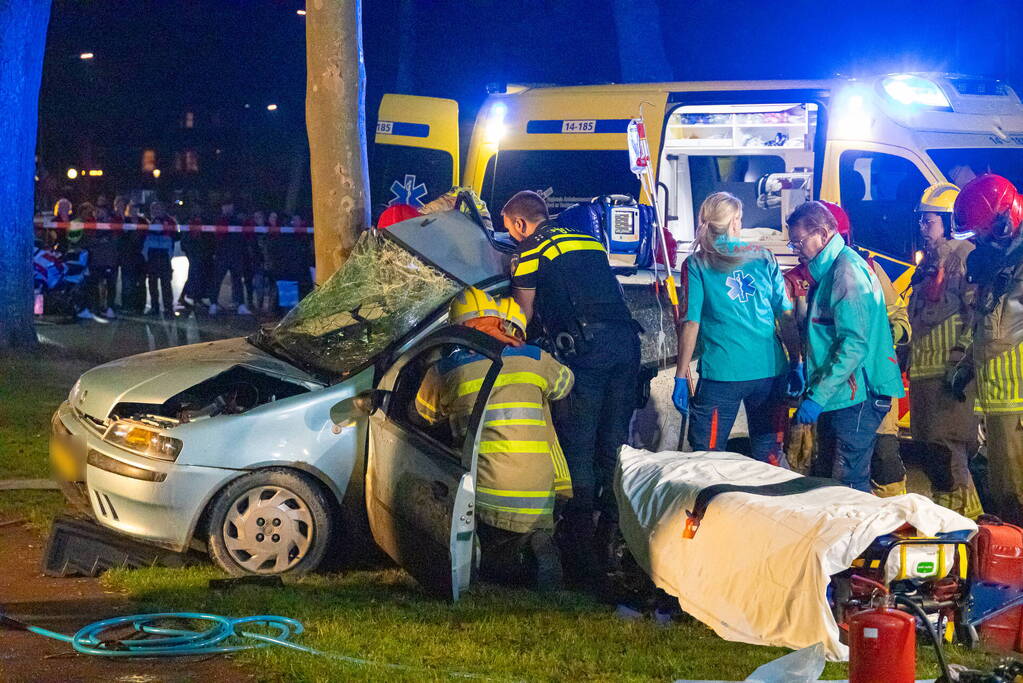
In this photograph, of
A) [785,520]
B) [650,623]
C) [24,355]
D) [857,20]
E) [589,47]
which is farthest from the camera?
[589,47]

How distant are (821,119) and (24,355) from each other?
9.28 metres

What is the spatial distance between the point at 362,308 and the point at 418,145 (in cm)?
654

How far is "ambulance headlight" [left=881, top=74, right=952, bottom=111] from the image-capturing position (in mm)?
10148

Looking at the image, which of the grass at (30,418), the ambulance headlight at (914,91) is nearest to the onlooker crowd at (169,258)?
the grass at (30,418)

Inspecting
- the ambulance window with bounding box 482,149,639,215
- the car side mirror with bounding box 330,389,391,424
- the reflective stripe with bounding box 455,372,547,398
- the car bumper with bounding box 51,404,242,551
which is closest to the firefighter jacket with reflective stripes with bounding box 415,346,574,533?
the reflective stripe with bounding box 455,372,547,398

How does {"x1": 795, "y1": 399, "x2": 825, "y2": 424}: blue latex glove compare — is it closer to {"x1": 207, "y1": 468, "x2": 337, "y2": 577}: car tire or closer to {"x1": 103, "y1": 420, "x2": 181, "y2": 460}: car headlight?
{"x1": 207, "y1": 468, "x2": 337, "y2": 577}: car tire

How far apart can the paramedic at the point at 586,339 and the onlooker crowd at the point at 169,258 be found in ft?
43.9

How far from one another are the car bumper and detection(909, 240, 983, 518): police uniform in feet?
13.2

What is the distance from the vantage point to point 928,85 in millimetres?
10273

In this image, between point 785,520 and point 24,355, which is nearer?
point 785,520

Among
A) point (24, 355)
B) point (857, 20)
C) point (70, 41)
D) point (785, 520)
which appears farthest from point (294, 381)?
point (70, 41)

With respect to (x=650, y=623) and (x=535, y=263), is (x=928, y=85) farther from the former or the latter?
(x=650, y=623)

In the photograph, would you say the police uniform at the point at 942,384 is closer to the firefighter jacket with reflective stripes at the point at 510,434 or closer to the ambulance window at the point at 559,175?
the firefighter jacket with reflective stripes at the point at 510,434

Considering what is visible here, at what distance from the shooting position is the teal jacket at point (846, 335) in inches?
253
